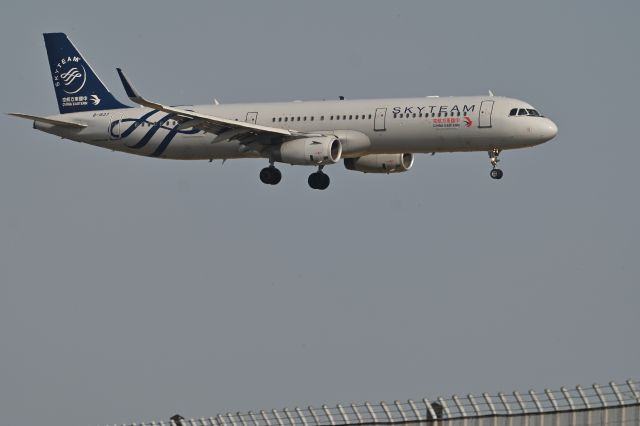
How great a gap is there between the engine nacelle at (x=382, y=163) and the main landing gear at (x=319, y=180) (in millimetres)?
1672

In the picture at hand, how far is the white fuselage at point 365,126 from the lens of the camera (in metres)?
90.9

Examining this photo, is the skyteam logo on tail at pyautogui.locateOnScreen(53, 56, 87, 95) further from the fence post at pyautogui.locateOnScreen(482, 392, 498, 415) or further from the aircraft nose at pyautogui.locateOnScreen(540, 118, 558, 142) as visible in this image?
the fence post at pyautogui.locateOnScreen(482, 392, 498, 415)

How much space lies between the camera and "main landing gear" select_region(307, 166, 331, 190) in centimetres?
9975

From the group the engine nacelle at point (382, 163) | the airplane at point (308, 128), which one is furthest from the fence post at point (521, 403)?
the engine nacelle at point (382, 163)

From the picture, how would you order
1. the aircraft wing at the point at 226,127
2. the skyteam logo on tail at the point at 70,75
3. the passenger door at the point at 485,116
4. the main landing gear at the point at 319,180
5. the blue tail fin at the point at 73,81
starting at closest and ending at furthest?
the passenger door at the point at 485,116 → the aircraft wing at the point at 226,127 → the main landing gear at the point at 319,180 → the blue tail fin at the point at 73,81 → the skyteam logo on tail at the point at 70,75

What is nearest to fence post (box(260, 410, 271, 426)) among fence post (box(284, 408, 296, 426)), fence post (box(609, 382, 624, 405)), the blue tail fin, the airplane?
fence post (box(284, 408, 296, 426))

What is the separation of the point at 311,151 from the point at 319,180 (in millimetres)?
7205

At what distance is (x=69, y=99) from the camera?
106 metres

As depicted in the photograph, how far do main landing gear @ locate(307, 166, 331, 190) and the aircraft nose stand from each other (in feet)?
46.1

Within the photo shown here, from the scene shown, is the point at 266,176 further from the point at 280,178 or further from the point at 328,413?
the point at 328,413

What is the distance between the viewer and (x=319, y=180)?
99750 millimetres

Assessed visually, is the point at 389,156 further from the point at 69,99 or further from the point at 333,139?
the point at 69,99

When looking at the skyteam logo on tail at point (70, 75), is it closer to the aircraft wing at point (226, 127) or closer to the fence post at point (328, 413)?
the aircraft wing at point (226, 127)

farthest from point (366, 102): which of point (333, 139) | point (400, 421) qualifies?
point (400, 421)
